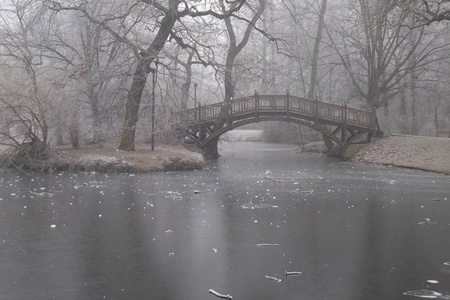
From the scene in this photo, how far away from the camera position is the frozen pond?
22.3 feet

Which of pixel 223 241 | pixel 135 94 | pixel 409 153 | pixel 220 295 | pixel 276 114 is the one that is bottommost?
pixel 220 295

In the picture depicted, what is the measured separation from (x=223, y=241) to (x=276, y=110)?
20.8 metres

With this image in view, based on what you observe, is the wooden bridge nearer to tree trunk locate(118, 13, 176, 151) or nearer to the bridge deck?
the bridge deck

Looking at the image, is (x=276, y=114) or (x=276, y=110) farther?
(x=276, y=114)

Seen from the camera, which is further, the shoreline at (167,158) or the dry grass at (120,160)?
the shoreline at (167,158)

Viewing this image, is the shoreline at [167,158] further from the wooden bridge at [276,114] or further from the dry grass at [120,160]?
the wooden bridge at [276,114]

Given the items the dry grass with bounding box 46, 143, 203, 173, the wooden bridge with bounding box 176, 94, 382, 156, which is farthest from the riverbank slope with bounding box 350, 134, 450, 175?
the dry grass with bounding box 46, 143, 203, 173

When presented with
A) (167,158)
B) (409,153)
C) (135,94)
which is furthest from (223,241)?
(409,153)

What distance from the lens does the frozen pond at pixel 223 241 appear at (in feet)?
22.3

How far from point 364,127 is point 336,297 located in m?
24.7

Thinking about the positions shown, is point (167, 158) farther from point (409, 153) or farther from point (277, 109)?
point (409, 153)

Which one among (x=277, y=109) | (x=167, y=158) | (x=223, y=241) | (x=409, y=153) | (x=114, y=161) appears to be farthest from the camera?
(x=277, y=109)

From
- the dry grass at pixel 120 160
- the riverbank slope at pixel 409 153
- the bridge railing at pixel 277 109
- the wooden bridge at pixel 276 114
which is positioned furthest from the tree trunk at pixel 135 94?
the riverbank slope at pixel 409 153

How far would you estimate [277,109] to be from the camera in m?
29.4
